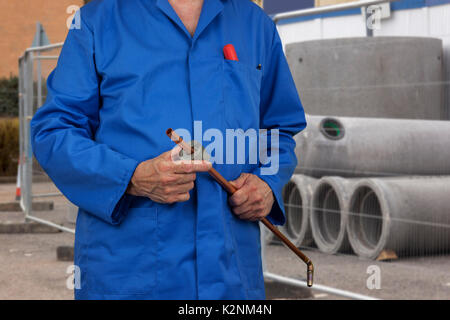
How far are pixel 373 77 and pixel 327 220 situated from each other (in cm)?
128

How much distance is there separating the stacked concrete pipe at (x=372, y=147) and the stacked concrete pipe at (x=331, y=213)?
14 centimetres

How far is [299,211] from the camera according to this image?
19.8 ft

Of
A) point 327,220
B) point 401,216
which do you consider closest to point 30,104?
point 327,220

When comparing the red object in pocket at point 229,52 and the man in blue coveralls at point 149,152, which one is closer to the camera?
the man in blue coveralls at point 149,152

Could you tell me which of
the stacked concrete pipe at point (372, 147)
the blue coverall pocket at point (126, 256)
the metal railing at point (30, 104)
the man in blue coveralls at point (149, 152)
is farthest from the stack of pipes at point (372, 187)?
the metal railing at point (30, 104)

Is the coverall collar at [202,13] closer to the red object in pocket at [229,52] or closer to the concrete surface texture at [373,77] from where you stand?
the red object in pocket at [229,52]

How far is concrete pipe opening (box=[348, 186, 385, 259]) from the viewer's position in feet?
16.7

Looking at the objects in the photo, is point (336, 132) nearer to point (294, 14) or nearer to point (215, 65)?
point (294, 14)

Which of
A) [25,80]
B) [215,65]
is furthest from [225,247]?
[25,80]

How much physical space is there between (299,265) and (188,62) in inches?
169

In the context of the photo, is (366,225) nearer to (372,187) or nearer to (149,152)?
(372,187)

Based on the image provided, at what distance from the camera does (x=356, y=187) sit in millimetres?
5160

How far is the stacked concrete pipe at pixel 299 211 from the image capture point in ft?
18.5

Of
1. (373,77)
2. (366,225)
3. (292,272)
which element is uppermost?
(373,77)
